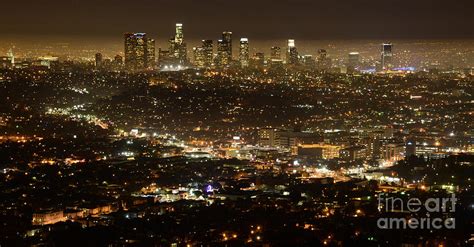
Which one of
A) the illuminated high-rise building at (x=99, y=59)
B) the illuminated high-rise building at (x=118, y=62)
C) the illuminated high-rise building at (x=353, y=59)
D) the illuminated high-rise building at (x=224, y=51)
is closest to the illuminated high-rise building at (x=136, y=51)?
the illuminated high-rise building at (x=118, y=62)

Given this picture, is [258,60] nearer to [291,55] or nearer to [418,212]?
[291,55]

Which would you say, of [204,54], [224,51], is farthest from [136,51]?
[224,51]

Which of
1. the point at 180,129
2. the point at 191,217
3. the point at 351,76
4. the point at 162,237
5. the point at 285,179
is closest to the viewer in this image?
the point at 162,237

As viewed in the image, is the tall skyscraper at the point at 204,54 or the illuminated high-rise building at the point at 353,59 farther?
the illuminated high-rise building at the point at 353,59

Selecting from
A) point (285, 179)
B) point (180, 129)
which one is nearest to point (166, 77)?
point (180, 129)

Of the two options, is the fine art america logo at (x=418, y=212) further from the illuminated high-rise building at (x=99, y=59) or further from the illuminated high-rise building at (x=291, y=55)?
the illuminated high-rise building at (x=291, y=55)

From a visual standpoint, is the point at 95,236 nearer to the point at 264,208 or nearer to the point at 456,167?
the point at 264,208

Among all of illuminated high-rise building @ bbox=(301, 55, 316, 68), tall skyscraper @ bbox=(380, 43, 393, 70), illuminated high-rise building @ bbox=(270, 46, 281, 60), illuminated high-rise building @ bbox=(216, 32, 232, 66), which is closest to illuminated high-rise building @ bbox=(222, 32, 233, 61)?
illuminated high-rise building @ bbox=(216, 32, 232, 66)

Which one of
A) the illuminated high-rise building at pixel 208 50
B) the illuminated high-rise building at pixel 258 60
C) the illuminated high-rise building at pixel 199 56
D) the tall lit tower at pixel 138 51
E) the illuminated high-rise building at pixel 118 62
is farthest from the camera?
the illuminated high-rise building at pixel 208 50

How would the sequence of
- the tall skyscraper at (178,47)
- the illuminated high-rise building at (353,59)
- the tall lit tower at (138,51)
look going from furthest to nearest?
the illuminated high-rise building at (353,59) < the tall skyscraper at (178,47) < the tall lit tower at (138,51)
